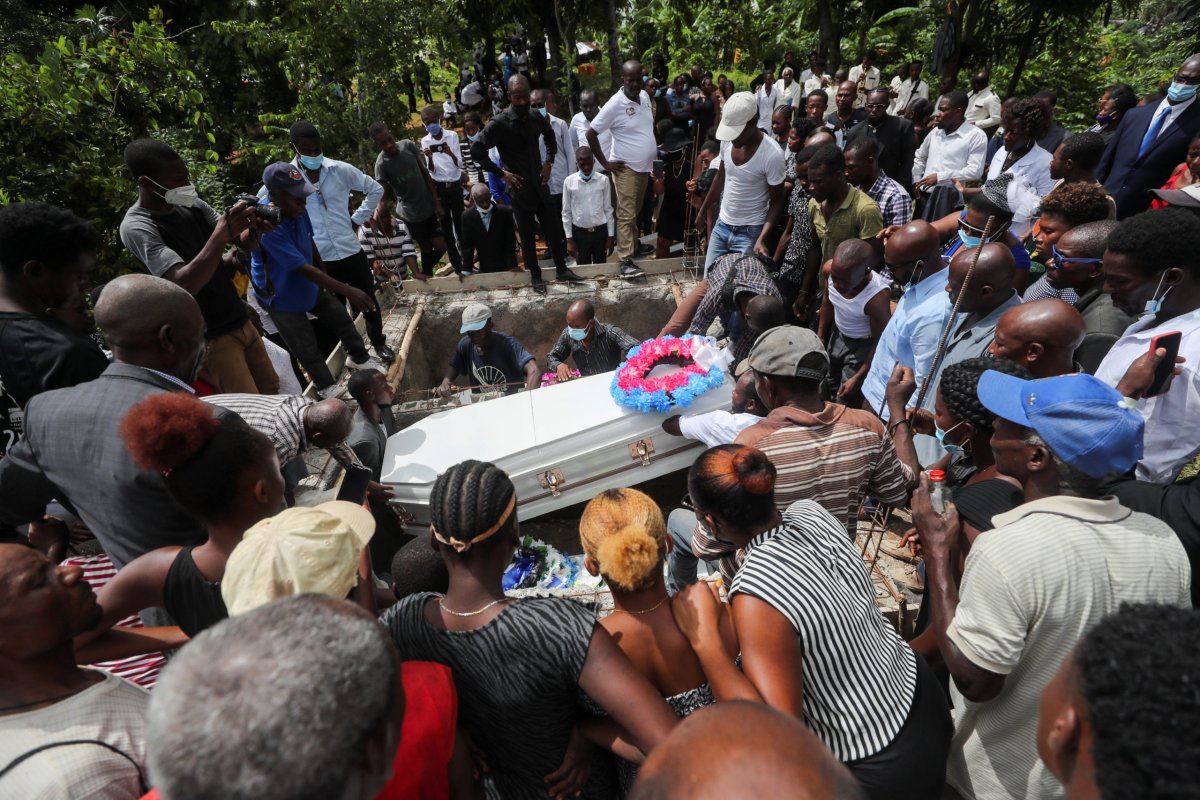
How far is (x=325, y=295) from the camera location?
450 cm

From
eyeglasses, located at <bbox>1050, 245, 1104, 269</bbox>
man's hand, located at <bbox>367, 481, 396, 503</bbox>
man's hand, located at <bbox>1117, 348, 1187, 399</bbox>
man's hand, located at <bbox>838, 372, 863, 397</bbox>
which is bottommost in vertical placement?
man's hand, located at <bbox>838, 372, 863, 397</bbox>

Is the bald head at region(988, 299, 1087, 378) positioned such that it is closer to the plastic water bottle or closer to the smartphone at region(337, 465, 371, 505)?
the plastic water bottle

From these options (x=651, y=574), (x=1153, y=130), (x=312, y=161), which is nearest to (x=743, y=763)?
(x=651, y=574)

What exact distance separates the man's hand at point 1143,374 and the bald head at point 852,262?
4.87ft

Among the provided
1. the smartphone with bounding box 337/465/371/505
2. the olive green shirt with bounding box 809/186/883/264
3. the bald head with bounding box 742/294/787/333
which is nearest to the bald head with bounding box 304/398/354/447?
the smartphone with bounding box 337/465/371/505

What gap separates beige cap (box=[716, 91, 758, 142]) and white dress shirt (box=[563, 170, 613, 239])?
194cm

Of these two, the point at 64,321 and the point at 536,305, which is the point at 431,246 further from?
the point at 64,321

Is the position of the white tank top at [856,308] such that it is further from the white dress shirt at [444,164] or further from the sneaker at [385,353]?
the white dress shirt at [444,164]

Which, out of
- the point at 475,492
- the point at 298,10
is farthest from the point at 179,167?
the point at 298,10

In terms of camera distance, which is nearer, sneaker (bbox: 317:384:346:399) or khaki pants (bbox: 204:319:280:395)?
khaki pants (bbox: 204:319:280:395)

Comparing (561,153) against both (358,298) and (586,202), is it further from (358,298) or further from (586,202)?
(358,298)

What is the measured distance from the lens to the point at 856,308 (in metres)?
3.62

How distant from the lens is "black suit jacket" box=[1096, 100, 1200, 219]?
4398 mm

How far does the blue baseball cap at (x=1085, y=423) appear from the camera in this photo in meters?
1.43
